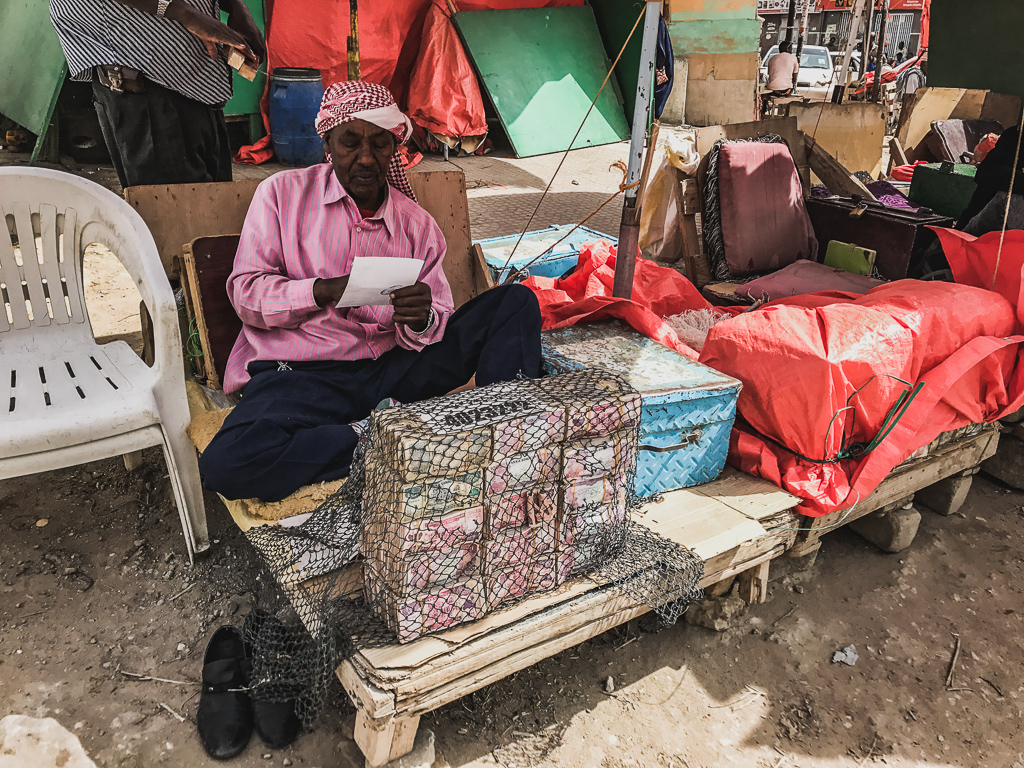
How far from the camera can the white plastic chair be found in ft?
7.07

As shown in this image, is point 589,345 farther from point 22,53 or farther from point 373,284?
point 22,53

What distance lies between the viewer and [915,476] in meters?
2.88

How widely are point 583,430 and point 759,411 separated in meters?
1.07

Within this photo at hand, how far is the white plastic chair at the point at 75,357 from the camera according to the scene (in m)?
2.15

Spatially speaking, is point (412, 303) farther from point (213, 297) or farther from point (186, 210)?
point (186, 210)

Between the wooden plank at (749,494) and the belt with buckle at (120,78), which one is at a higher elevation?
the belt with buckle at (120,78)

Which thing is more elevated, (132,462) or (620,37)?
(620,37)

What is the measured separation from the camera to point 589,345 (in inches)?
109

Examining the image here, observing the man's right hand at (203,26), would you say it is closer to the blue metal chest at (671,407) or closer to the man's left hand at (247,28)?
the man's left hand at (247,28)

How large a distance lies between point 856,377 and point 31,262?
9.46ft

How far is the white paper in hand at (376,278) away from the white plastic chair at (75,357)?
574 mm

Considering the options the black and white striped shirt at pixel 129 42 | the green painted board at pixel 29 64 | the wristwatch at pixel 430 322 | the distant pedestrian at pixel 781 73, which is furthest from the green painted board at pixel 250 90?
the distant pedestrian at pixel 781 73

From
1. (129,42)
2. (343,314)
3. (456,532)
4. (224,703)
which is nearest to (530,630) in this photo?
(456,532)

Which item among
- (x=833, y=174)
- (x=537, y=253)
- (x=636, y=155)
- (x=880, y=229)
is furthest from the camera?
(x=833, y=174)
